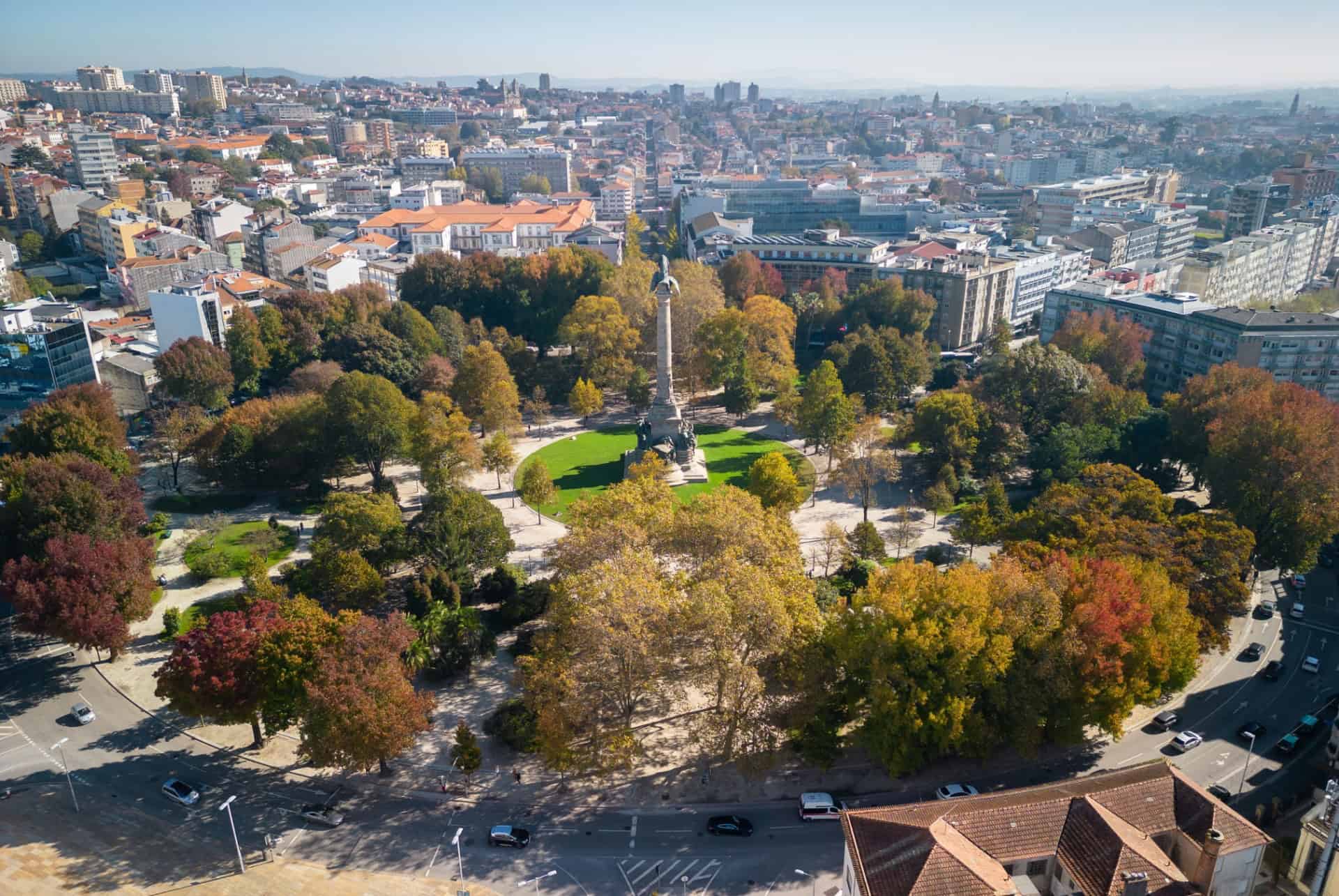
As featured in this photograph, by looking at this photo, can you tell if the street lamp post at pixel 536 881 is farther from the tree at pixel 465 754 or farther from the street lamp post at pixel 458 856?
the tree at pixel 465 754

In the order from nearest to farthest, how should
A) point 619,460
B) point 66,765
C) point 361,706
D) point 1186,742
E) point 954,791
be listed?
point 361,706 → point 954,791 → point 66,765 → point 1186,742 → point 619,460

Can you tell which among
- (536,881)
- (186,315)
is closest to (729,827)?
(536,881)

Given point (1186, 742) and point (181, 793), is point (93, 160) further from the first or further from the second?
point (1186, 742)

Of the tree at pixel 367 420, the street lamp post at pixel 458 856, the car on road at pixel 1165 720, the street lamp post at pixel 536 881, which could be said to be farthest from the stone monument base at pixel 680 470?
the street lamp post at pixel 536 881

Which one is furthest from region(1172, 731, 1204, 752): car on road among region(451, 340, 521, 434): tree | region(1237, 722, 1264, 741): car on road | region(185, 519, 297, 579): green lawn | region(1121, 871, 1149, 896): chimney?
region(451, 340, 521, 434): tree

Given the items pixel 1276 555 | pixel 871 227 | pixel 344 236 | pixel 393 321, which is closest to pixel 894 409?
pixel 1276 555

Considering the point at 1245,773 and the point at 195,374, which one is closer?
the point at 1245,773

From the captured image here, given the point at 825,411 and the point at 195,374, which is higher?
the point at 195,374

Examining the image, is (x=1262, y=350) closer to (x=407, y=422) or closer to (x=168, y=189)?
(x=407, y=422)
